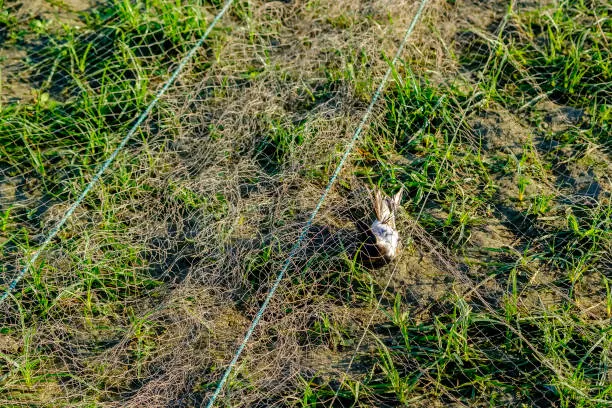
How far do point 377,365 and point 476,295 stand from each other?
1.77ft

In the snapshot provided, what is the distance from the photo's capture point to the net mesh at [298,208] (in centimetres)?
318

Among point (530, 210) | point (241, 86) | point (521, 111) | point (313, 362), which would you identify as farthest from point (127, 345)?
point (521, 111)

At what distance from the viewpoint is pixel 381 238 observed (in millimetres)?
3461

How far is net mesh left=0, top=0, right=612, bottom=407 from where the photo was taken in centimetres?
318

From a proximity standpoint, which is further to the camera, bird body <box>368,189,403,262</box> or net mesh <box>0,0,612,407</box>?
bird body <box>368,189,403,262</box>

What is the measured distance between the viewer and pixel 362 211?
146 inches

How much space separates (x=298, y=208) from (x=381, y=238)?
0.45m

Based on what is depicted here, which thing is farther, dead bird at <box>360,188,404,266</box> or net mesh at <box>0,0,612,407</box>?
dead bird at <box>360,188,404,266</box>

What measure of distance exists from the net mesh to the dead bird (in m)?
0.06

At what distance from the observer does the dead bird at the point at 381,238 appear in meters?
3.47

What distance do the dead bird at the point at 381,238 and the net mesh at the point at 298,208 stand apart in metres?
0.06

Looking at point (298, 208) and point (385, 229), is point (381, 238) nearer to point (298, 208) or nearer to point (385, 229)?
point (385, 229)

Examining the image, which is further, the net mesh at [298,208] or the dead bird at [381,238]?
the dead bird at [381,238]

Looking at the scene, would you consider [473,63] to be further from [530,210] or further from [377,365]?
[377,365]
